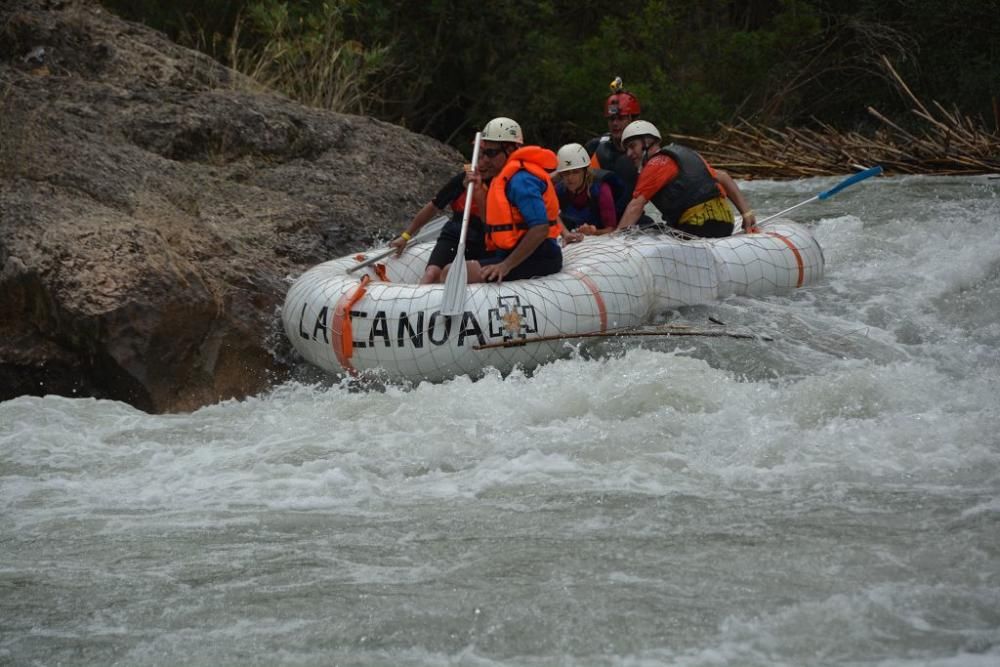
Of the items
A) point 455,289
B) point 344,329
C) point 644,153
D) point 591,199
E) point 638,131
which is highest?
point 638,131

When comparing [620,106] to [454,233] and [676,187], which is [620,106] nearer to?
[676,187]

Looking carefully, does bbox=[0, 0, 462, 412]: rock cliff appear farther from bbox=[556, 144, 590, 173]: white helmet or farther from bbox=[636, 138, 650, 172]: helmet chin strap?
bbox=[636, 138, 650, 172]: helmet chin strap

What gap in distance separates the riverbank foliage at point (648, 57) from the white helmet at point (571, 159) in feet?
20.6

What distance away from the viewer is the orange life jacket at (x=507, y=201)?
21.6 feet

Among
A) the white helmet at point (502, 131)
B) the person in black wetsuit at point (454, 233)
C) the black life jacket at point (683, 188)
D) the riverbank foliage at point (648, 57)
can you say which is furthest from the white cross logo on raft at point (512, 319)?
the riverbank foliage at point (648, 57)

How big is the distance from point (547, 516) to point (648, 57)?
38.0 feet

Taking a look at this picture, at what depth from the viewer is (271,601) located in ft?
12.6

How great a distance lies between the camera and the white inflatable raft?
627cm

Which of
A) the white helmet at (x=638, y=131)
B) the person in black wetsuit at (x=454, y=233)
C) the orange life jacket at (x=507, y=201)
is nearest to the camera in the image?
the orange life jacket at (x=507, y=201)

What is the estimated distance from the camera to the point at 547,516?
175 inches

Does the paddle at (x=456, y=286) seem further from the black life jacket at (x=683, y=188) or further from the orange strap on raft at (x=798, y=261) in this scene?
the orange strap on raft at (x=798, y=261)

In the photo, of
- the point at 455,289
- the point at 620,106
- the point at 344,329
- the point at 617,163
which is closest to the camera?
the point at 455,289

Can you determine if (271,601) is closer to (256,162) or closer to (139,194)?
(139,194)

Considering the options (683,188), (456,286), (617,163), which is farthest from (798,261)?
(456,286)
